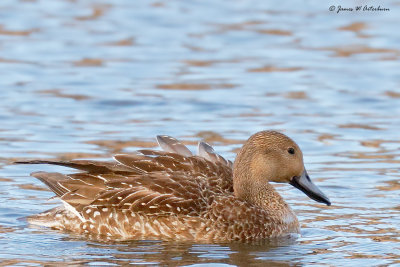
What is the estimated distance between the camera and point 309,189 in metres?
11.7

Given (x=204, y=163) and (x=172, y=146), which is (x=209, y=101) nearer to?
(x=172, y=146)

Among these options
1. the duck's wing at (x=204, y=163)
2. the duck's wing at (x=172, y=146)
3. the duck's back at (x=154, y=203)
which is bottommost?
the duck's back at (x=154, y=203)

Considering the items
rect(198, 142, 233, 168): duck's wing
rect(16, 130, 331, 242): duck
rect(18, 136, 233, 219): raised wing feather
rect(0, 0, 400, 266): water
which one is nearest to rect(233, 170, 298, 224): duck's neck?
rect(16, 130, 331, 242): duck

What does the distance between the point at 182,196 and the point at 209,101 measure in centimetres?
638

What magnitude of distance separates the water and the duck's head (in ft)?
1.67

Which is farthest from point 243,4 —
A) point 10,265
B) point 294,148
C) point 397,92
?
point 10,265

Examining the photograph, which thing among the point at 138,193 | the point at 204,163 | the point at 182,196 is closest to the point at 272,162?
the point at 204,163

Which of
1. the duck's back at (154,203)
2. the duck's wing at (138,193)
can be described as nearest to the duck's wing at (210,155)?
the duck's back at (154,203)

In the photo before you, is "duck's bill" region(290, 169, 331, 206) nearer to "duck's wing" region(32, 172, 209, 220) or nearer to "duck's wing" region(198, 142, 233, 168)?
"duck's wing" region(198, 142, 233, 168)

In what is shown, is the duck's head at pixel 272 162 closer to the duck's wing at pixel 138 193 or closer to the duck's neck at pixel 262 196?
the duck's neck at pixel 262 196

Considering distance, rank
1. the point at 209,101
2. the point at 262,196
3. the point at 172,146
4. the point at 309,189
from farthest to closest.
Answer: the point at 209,101, the point at 172,146, the point at 262,196, the point at 309,189

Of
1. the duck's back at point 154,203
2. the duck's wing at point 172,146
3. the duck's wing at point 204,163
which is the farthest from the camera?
the duck's wing at point 172,146

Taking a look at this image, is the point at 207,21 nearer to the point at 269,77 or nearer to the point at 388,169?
the point at 269,77

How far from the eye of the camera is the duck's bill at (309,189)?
460 inches
